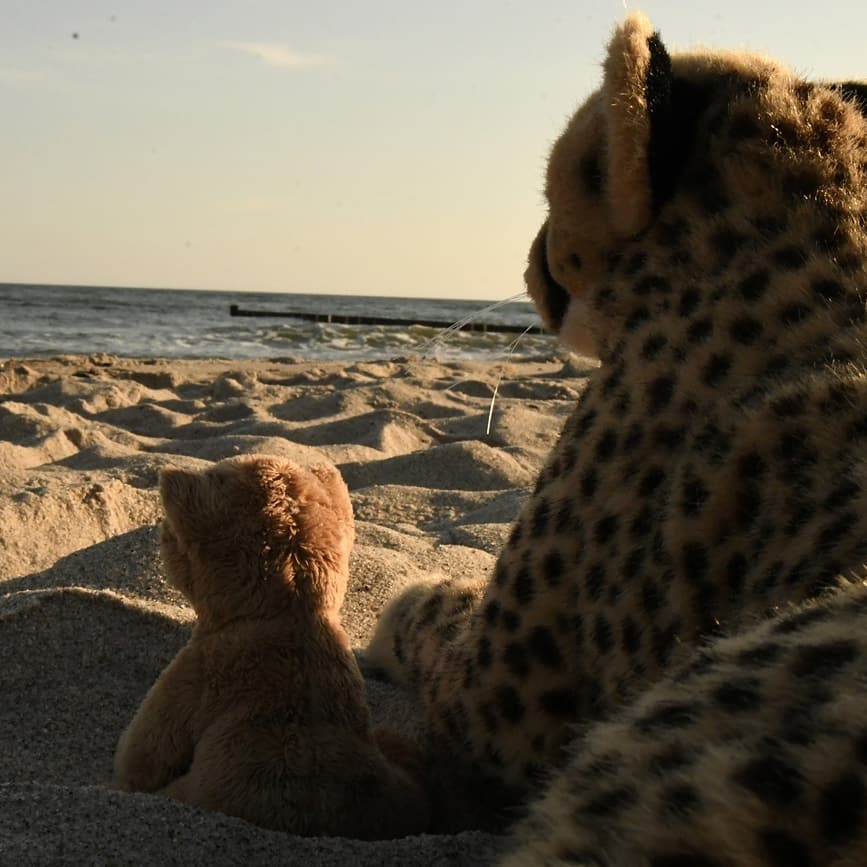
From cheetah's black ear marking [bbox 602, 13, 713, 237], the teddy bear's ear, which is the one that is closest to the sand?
the teddy bear's ear

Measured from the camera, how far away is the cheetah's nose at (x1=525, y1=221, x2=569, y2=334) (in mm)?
1827

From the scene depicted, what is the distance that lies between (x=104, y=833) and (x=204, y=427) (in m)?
4.71

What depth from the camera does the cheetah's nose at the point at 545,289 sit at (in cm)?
183

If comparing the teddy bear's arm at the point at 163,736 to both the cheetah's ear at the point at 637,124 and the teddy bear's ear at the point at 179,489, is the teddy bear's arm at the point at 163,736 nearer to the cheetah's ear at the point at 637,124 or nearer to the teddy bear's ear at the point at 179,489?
the teddy bear's ear at the point at 179,489

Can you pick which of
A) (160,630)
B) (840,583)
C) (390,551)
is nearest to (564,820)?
(840,583)

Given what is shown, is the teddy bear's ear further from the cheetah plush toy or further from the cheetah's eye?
the cheetah's eye

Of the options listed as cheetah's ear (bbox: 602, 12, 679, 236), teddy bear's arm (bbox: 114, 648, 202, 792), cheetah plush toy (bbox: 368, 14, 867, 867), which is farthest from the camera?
teddy bear's arm (bbox: 114, 648, 202, 792)

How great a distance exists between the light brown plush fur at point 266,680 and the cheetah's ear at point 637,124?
67 cm

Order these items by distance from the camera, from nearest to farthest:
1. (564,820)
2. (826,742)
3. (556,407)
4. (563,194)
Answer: (826,742)
(564,820)
(563,194)
(556,407)

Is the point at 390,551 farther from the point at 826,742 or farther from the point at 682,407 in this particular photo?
the point at 826,742

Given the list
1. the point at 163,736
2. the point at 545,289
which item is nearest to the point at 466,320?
the point at 545,289

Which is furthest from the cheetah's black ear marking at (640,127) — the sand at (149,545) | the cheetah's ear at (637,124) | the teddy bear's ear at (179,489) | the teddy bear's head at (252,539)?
the sand at (149,545)

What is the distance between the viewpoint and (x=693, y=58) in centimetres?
172

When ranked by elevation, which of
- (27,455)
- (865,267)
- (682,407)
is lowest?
(27,455)
